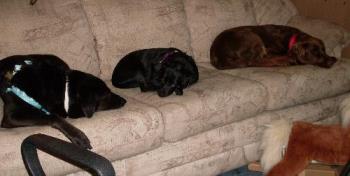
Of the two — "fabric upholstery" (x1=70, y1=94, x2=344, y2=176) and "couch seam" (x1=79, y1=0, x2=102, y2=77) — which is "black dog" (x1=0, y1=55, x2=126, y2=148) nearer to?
"fabric upholstery" (x1=70, y1=94, x2=344, y2=176)

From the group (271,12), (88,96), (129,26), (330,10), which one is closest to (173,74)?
(129,26)

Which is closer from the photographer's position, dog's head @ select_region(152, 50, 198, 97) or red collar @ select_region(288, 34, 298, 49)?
dog's head @ select_region(152, 50, 198, 97)

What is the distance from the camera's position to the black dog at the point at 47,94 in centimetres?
181

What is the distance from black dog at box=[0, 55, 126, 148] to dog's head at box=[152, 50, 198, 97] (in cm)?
29

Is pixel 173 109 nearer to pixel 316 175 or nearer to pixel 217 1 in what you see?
pixel 316 175

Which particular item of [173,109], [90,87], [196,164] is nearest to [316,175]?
[196,164]

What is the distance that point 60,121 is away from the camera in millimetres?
1794

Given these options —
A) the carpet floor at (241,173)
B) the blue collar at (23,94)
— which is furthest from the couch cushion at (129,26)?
the carpet floor at (241,173)

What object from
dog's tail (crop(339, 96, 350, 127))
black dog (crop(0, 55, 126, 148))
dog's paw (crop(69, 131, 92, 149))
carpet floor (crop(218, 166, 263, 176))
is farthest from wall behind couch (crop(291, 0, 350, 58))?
dog's paw (crop(69, 131, 92, 149))

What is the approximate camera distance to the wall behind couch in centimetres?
314

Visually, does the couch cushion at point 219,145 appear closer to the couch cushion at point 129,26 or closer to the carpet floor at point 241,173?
the carpet floor at point 241,173

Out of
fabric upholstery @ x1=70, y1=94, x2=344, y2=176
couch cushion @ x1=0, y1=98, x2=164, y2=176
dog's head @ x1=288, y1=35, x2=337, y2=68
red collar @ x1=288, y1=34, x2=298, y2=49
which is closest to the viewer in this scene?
couch cushion @ x1=0, y1=98, x2=164, y2=176

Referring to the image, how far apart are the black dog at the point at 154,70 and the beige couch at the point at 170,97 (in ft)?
0.24

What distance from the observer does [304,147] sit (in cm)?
196
